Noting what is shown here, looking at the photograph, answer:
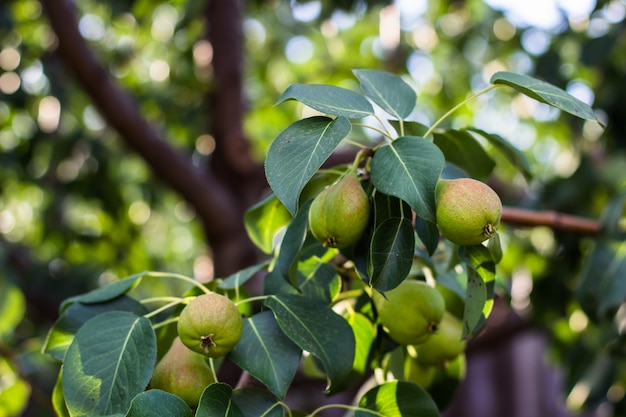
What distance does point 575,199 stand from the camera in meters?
1.83

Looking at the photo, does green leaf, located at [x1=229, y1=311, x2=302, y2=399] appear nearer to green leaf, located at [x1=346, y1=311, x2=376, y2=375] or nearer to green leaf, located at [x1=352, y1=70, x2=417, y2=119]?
green leaf, located at [x1=346, y1=311, x2=376, y2=375]

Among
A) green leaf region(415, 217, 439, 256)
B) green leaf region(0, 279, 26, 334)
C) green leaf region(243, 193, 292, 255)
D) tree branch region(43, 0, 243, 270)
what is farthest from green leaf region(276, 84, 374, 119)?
tree branch region(43, 0, 243, 270)

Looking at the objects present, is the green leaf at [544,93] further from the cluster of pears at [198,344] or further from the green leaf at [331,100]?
the cluster of pears at [198,344]

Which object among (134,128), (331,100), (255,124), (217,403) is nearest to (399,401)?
(217,403)

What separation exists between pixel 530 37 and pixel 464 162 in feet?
6.96

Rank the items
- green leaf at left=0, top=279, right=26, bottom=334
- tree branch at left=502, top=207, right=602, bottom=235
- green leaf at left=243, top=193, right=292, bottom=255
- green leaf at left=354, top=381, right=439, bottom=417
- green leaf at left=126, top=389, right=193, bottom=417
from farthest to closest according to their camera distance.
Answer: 1. green leaf at left=0, top=279, right=26, bottom=334
2. tree branch at left=502, top=207, right=602, bottom=235
3. green leaf at left=243, top=193, right=292, bottom=255
4. green leaf at left=354, top=381, right=439, bottom=417
5. green leaf at left=126, top=389, right=193, bottom=417

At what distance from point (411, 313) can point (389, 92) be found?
23cm

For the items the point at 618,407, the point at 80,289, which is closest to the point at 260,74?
the point at 80,289

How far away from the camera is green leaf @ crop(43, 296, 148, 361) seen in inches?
28.1

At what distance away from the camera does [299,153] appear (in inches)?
24.1

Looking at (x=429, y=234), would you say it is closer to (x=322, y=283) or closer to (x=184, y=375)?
(x=322, y=283)

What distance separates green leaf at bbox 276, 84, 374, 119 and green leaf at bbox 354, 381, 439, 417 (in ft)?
0.86

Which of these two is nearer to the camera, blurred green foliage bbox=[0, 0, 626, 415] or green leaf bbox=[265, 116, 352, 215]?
green leaf bbox=[265, 116, 352, 215]

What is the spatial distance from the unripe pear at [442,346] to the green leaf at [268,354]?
188 millimetres
